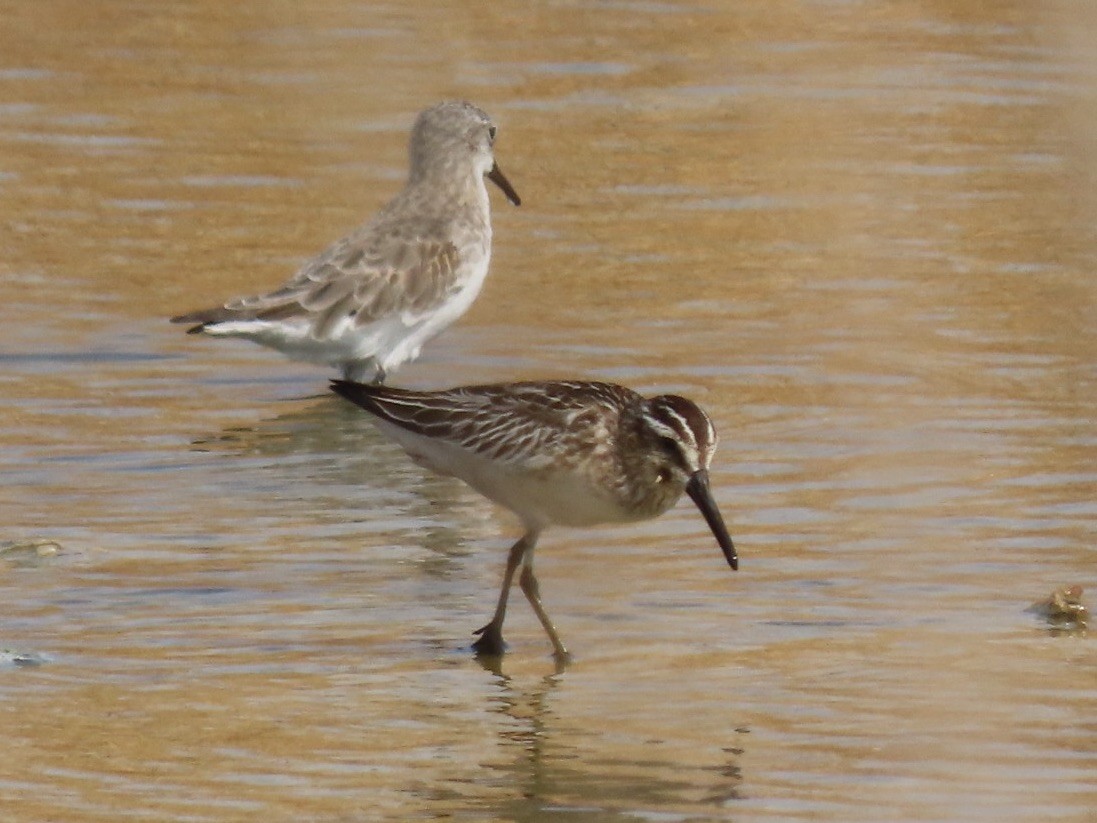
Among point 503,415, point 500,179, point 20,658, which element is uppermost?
point 500,179

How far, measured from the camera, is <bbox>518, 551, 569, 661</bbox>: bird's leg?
9.02 m

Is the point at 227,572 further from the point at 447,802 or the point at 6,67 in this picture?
the point at 6,67

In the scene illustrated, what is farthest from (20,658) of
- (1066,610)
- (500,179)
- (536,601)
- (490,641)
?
(500,179)

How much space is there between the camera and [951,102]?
20.0m

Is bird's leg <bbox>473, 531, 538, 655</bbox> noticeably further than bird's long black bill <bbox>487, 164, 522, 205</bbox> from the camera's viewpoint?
No

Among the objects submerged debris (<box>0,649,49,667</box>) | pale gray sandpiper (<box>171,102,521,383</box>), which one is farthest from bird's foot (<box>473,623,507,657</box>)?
pale gray sandpiper (<box>171,102,521,383</box>)

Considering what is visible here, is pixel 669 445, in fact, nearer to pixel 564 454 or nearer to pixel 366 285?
pixel 564 454

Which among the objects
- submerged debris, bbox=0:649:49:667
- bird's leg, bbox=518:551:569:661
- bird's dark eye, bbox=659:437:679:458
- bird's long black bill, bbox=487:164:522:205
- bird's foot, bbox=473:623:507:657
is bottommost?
submerged debris, bbox=0:649:49:667

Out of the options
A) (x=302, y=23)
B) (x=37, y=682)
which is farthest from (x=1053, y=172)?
(x=37, y=682)

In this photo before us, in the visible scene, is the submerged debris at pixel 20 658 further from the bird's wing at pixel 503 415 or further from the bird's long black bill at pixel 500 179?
the bird's long black bill at pixel 500 179

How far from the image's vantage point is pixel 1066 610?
9109 millimetres

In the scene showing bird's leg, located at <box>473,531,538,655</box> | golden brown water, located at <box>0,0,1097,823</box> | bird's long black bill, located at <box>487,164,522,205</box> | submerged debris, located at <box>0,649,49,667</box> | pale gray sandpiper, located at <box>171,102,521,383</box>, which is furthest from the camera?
bird's long black bill, located at <box>487,164,522,205</box>

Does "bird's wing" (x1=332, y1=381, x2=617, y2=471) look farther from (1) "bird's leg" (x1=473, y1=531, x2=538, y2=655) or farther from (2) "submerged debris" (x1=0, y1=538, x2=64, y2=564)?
(2) "submerged debris" (x1=0, y1=538, x2=64, y2=564)

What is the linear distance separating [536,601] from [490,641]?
0.21 m
